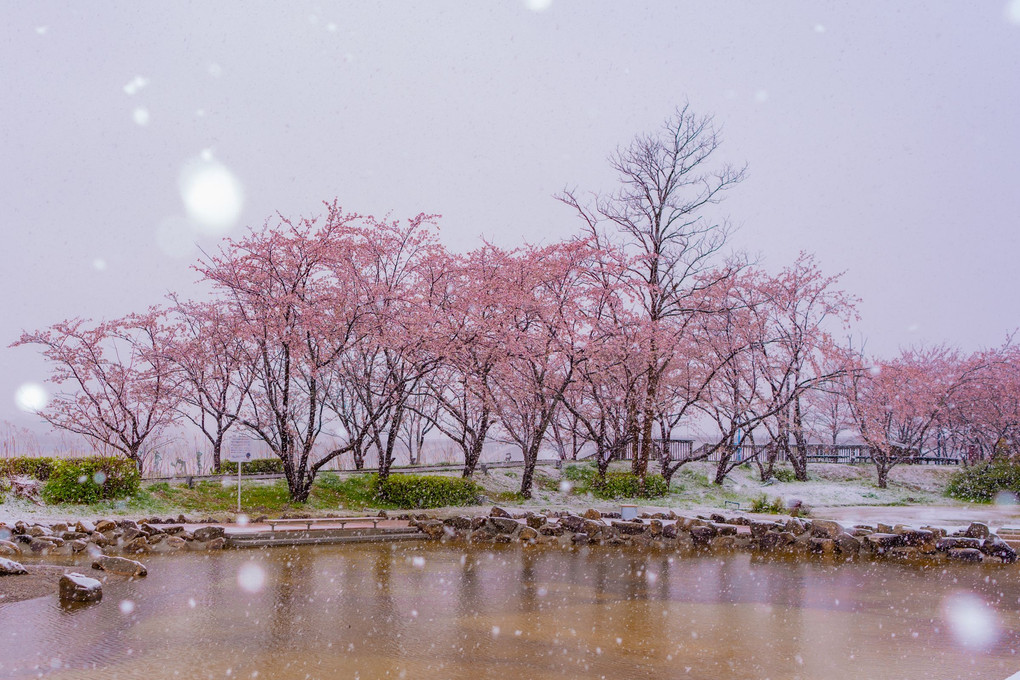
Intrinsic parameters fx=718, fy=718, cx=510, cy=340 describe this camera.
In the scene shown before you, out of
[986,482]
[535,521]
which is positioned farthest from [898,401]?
[535,521]

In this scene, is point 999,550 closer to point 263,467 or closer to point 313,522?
point 313,522

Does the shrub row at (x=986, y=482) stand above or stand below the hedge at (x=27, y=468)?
below

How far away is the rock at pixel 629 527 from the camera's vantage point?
569 inches

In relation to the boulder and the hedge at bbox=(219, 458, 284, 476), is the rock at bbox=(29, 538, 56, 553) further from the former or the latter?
the boulder

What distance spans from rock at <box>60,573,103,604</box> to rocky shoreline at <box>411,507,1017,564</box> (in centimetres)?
695

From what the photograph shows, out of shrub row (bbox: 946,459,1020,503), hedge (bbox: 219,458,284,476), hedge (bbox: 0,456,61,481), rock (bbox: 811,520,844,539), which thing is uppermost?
hedge (bbox: 0,456,61,481)

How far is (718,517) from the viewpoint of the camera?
612 inches

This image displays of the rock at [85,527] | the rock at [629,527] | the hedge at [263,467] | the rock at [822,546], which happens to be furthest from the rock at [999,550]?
the hedge at [263,467]

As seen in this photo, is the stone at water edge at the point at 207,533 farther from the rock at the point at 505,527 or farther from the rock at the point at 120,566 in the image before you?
the rock at the point at 505,527

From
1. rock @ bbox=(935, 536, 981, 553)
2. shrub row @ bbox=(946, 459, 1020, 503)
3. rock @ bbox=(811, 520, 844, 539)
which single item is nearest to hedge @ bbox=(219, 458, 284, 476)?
rock @ bbox=(811, 520, 844, 539)

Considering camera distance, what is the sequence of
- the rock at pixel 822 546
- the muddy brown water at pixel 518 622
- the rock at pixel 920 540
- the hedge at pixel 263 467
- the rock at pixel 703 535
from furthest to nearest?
1. the hedge at pixel 263 467
2. the rock at pixel 703 535
3. the rock at pixel 920 540
4. the rock at pixel 822 546
5. the muddy brown water at pixel 518 622

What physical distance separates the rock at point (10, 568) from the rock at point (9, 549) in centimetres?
179

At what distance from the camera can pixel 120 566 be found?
1063 centimetres

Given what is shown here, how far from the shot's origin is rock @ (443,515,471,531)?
15.0 meters
